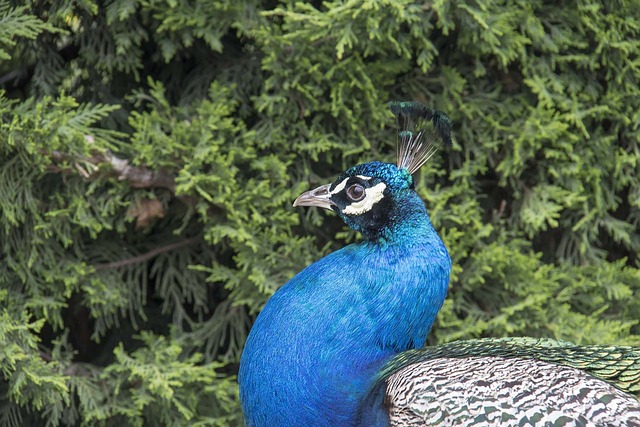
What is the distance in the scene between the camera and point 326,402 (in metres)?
1.69

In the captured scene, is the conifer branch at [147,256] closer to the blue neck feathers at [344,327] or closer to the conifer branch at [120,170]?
the conifer branch at [120,170]

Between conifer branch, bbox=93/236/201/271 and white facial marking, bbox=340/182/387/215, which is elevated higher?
white facial marking, bbox=340/182/387/215

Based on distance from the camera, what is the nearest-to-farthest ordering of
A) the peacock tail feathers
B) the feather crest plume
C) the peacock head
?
the peacock tail feathers, the peacock head, the feather crest plume

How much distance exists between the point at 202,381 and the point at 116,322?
0.33 m

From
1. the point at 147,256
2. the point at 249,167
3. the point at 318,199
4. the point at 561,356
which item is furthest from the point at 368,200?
the point at 147,256

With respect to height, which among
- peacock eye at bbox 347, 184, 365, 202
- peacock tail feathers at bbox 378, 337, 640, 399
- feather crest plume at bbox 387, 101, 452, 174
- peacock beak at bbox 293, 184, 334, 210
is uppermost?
feather crest plume at bbox 387, 101, 452, 174

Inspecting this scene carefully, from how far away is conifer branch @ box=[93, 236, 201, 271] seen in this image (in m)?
2.61

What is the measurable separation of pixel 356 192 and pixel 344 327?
29cm

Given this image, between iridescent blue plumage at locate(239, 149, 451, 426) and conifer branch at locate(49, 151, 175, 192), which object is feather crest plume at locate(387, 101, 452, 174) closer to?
iridescent blue plumage at locate(239, 149, 451, 426)

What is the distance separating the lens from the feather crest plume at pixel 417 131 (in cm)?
196

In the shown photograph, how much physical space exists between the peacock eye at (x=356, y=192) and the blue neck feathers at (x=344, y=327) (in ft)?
0.28

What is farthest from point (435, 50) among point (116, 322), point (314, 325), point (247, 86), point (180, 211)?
point (116, 322)

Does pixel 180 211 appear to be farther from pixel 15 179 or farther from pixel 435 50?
pixel 435 50

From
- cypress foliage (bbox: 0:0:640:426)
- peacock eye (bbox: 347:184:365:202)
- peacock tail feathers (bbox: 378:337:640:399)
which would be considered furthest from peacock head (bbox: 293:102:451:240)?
cypress foliage (bbox: 0:0:640:426)
